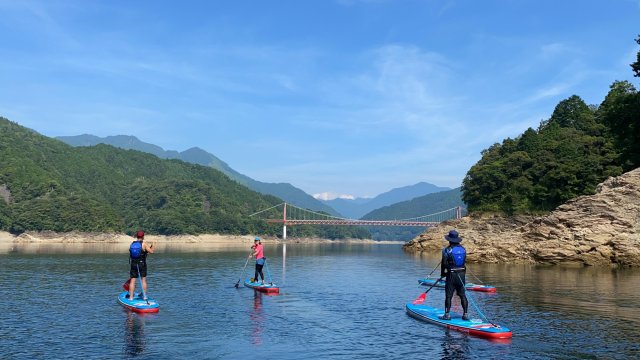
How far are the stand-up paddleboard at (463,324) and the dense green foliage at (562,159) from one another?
193 feet

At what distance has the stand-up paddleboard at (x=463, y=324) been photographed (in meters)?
18.1

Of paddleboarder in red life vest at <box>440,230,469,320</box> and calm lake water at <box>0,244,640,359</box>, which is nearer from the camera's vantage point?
calm lake water at <box>0,244,640,359</box>

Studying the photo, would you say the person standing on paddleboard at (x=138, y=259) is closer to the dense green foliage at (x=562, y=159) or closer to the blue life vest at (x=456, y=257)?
the blue life vest at (x=456, y=257)

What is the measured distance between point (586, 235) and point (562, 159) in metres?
28.2

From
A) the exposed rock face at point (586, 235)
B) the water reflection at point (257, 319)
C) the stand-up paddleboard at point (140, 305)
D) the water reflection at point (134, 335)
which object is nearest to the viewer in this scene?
Result: the water reflection at point (134, 335)

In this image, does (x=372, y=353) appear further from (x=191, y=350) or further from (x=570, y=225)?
(x=570, y=225)

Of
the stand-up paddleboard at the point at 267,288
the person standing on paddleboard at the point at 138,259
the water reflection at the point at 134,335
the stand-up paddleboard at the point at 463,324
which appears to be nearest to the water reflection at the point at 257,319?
the stand-up paddleboard at the point at 267,288

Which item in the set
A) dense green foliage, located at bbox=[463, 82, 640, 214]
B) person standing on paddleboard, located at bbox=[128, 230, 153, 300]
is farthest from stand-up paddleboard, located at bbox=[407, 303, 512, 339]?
dense green foliage, located at bbox=[463, 82, 640, 214]

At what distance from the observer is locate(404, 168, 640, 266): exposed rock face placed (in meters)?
56.4

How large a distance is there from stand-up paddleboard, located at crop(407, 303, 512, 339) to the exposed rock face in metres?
42.7

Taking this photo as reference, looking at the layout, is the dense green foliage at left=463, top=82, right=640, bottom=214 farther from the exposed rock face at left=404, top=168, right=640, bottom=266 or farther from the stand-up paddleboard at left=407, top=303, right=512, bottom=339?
the stand-up paddleboard at left=407, top=303, right=512, bottom=339

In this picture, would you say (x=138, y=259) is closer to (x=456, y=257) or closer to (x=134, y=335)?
(x=134, y=335)

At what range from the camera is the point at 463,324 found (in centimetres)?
1939

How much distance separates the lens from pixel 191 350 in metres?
16.1
